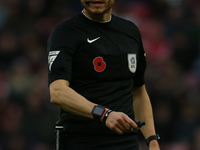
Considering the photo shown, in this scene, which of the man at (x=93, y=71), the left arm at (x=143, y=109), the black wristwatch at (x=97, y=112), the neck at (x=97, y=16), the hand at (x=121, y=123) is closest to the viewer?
the hand at (x=121, y=123)

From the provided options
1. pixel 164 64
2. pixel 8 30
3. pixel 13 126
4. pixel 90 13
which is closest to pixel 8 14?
pixel 8 30

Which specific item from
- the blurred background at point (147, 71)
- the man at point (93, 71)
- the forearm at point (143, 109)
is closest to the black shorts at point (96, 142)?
the man at point (93, 71)

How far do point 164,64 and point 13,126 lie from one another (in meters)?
3.05

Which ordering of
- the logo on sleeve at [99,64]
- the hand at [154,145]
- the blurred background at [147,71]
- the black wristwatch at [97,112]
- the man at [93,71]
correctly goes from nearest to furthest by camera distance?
the black wristwatch at [97,112] < the man at [93,71] < the logo on sleeve at [99,64] < the hand at [154,145] < the blurred background at [147,71]

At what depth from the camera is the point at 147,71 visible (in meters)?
8.83

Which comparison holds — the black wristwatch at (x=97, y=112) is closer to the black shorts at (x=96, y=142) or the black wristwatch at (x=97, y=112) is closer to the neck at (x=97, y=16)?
the black shorts at (x=96, y=142)

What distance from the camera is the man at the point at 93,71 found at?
3.33m

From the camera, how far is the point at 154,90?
8500mm

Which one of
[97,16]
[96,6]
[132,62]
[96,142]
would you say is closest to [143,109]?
[132,62]

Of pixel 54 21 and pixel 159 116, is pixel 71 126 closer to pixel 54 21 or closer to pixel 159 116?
pixel 159 116

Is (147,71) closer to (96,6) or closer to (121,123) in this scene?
(96,6)

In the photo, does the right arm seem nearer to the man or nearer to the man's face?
the man

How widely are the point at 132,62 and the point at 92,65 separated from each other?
0.40 metres

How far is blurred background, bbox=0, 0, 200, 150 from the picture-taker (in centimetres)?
815
